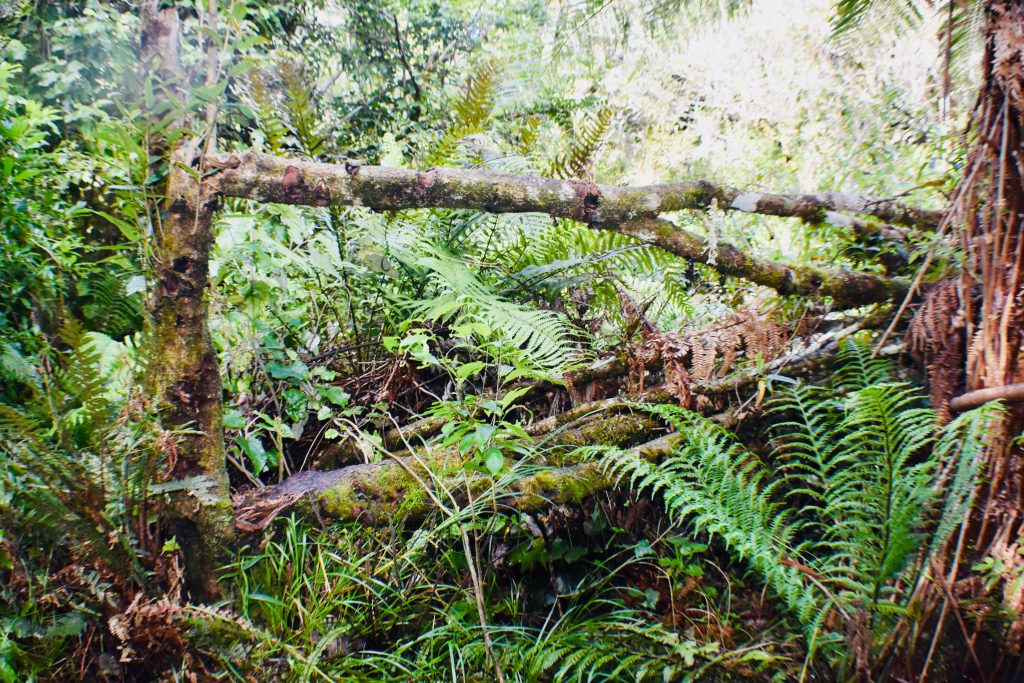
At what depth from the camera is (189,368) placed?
1.58 meters

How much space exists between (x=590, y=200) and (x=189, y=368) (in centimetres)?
140

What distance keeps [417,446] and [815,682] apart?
147 centimetres

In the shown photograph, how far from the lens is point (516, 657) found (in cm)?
143

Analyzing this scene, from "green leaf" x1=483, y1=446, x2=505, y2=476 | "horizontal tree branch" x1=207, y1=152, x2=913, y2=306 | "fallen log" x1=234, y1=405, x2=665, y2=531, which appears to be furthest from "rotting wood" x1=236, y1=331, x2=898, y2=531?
"horizontal tree branch" x1=207, y1=152, x2=913, y2=306

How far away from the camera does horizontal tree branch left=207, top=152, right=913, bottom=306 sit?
1.66 metres

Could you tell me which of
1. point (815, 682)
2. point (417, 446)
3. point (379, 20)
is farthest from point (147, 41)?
point (379, 20)

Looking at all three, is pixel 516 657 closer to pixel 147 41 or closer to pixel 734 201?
pixel 734 201

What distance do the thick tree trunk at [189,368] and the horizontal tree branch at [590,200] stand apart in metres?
0.13

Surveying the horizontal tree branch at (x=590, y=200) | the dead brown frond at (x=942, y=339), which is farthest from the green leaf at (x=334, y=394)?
the dead brown frond at (x=942, y=339)

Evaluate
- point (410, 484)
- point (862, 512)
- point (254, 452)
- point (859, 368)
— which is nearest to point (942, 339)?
point (859, 368)

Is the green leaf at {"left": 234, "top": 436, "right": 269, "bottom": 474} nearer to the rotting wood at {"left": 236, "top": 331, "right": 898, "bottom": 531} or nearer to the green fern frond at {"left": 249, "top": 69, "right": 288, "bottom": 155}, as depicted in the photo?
the rotting wood at {"left": 236, "top": 331, "right": 898, "bottom": 531}

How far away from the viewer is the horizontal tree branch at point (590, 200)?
1.66m

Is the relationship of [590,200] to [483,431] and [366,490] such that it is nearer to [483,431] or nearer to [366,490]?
[483,431]

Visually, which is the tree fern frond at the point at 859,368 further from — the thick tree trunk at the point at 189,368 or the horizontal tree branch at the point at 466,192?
the thick tree trunk at the point at 189,368
